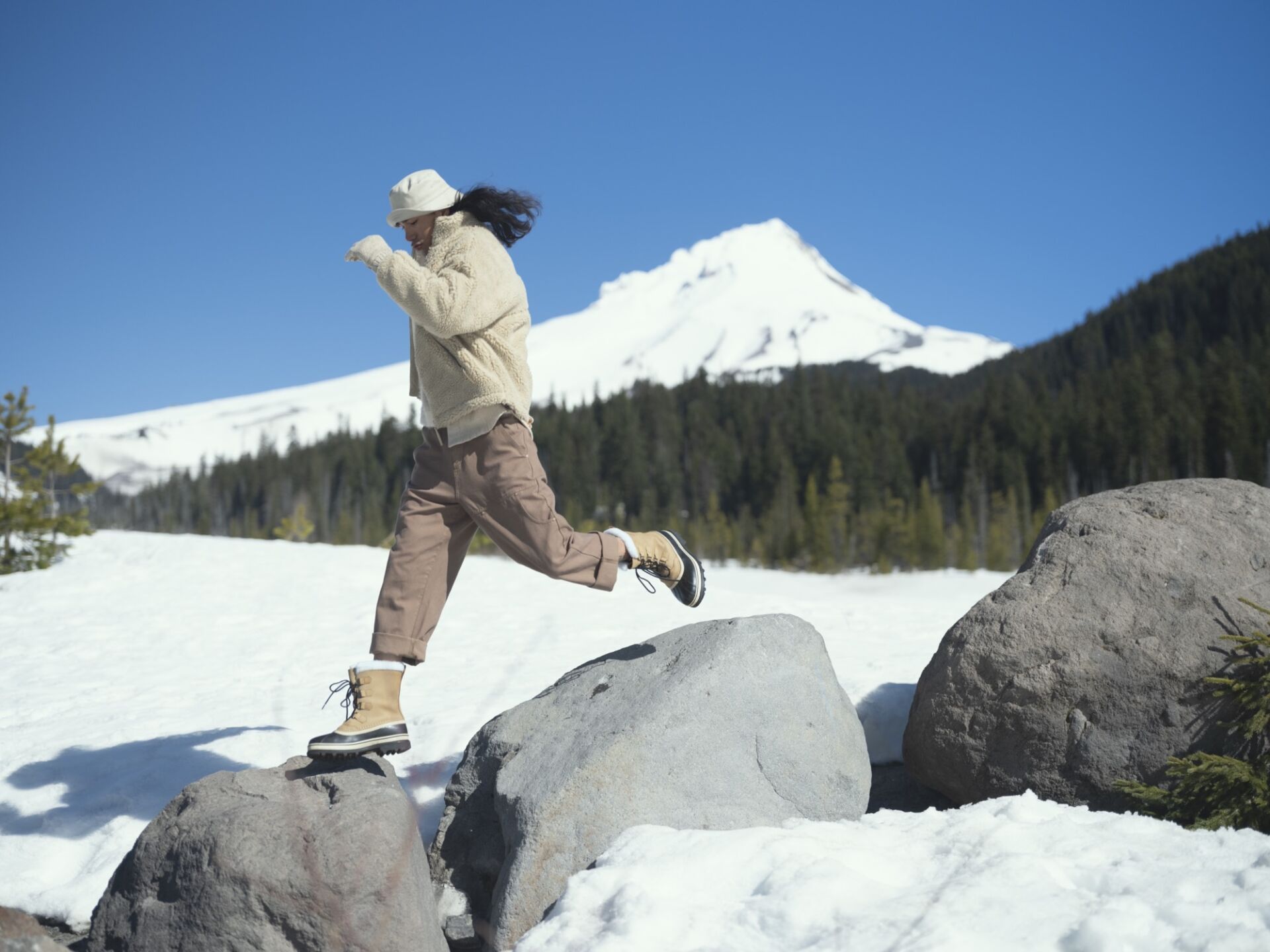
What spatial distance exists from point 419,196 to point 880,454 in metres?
57.4

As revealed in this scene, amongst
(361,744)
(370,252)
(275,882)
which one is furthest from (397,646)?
(370,252)

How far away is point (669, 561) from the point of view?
4.06m

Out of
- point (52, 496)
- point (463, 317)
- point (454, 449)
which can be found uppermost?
point (52, 496)

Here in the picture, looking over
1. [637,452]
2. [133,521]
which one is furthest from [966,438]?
[133,521]

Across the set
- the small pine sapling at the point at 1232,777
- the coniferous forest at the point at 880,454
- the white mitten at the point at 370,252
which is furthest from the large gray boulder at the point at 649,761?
the coniferous forest at the point at 880,454

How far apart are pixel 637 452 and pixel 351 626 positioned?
180 feet

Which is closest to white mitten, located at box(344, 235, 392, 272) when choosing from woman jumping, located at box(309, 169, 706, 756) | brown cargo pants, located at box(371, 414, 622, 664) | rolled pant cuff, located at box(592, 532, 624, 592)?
woman jumping, located at box(309, 169, 706, 756)

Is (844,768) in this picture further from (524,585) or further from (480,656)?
(524,585)

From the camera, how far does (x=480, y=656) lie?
26.1ft

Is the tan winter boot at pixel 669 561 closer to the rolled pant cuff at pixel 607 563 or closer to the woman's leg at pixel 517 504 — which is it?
the rolled pant cuff at pixel 607 563

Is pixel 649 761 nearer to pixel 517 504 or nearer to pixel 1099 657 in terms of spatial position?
pixel 517 504

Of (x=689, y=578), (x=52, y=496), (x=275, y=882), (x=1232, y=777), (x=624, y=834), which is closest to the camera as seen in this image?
(x=275, y=882)

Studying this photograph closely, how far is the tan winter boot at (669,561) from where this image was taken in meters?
3.95

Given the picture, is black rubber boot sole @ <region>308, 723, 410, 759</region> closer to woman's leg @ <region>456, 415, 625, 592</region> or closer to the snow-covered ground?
A: the snow-covered ground
